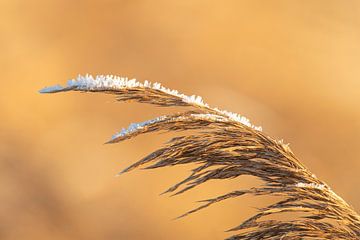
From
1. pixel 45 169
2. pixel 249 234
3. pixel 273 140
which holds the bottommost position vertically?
pixel 249 234

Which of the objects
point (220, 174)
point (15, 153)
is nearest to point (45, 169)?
point (15, 153)

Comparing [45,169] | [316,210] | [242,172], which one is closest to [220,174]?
[242,172]

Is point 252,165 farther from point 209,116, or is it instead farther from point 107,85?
point 107,85

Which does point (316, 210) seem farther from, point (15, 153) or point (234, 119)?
point (15, 153)

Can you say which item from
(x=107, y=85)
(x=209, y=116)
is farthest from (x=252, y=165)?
(x=107, y=85)

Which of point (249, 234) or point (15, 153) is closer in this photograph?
point (249, 234)

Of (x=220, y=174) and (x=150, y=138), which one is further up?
(x=150, y=138)
